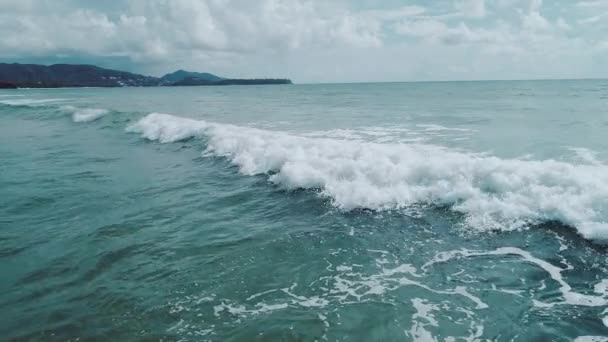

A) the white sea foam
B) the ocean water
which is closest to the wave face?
the ocean water

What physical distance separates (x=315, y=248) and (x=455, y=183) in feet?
17.8

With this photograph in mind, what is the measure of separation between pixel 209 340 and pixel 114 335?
1.47 meters

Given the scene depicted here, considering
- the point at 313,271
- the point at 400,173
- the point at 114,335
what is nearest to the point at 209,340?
the point at 114,335

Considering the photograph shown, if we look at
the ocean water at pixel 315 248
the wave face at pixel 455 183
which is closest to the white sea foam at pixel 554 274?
the ocean water at pixel 315 248

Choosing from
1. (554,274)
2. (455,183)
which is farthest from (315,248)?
(455,183)

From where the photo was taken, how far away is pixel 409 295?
6.73m

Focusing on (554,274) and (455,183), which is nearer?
(554,274)

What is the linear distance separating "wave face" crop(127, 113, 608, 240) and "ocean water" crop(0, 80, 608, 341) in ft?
0.19

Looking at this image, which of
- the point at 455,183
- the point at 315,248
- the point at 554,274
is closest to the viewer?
the point at 554,274

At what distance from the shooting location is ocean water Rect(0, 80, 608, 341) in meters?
5.98

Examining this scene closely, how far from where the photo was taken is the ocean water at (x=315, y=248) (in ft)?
19.6

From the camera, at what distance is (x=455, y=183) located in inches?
451

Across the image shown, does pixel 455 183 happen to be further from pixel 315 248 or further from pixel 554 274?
pixel 315 248

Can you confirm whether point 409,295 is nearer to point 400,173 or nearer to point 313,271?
point 313,271
